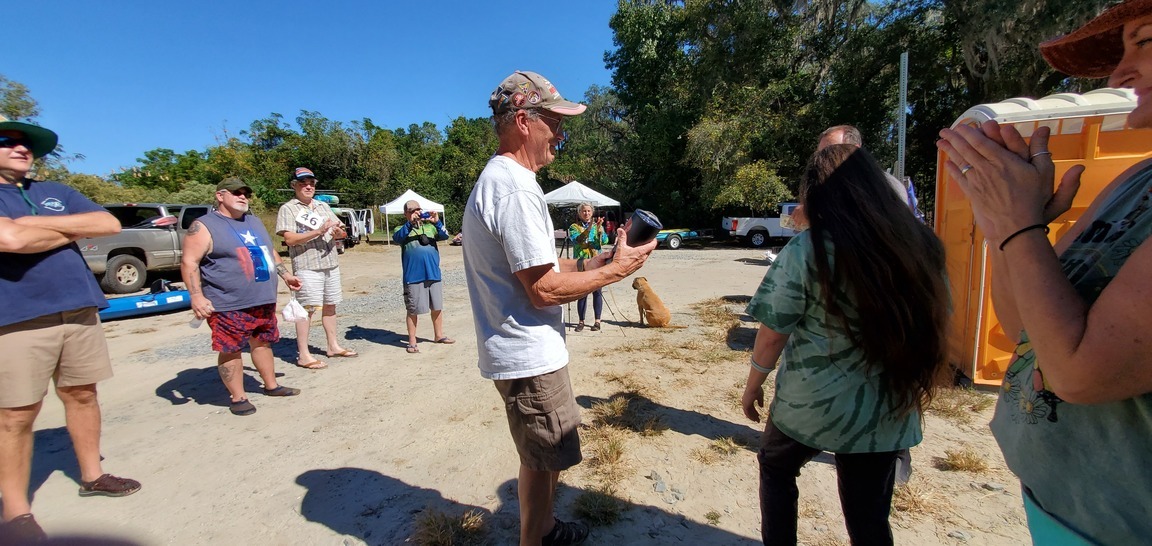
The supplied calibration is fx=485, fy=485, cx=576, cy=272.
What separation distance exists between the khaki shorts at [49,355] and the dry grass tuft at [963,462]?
16.4ft

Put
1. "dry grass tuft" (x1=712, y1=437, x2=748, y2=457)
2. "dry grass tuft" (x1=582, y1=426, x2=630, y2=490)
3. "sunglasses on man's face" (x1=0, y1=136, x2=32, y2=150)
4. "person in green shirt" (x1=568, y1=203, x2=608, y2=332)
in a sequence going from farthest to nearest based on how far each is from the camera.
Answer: "person in green shirt" (x1=568, y1=203, x2=608, y2=332) < "dry grass tuft" (x1=712, y1=437, x2=748, y2=457) < "dry grass tuft" (x1=582, y1=426, x2=630, y2=490) < "sunglasses on man's face" (x1=0, y1=136, x2=32, y2=150)

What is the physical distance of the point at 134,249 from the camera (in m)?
10.3

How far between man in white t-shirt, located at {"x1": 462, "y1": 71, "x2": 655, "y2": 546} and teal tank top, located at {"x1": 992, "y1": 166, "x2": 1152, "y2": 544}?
1.20m

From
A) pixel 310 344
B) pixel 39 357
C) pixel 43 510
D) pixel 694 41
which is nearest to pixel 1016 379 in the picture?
pixel 39 357

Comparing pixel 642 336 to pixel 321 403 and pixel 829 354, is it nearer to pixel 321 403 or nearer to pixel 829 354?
pixel 321 403

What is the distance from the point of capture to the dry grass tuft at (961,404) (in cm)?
357

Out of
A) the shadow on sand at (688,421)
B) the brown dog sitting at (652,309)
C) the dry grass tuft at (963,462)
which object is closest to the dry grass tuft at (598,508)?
the shadow on sand at (688,421)

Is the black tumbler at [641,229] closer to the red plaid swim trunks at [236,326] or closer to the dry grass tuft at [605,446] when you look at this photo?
the dry grass tuft at [605,446]

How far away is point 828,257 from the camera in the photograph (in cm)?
157

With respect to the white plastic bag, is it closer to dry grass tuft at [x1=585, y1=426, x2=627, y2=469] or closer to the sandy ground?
the sandy ground

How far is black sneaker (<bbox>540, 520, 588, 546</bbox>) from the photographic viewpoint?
7.55 feet

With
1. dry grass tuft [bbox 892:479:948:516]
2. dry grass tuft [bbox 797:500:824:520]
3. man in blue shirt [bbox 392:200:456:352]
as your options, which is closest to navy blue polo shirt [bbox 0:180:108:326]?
man in blue shirt [bbox 392:200:456:352]

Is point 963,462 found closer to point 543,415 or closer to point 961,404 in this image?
point 961,404

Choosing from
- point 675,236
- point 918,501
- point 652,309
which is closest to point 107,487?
point 918,501
